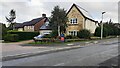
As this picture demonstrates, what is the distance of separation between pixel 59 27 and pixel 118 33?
38150 mm

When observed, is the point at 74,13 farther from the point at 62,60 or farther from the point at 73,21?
the point at 62,60

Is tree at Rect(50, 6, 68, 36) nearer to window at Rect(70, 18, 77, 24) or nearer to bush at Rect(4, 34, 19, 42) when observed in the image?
bush at Rect(4, 34, 19, 42)

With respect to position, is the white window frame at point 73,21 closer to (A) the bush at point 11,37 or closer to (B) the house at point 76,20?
(B) the house at point 76,20

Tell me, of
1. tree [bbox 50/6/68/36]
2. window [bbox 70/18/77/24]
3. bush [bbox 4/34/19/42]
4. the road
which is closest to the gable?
window [bbox 70/18/77/24]

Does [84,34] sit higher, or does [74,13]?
[74,13]

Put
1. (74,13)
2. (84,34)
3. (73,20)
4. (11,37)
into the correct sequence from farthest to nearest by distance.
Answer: (73,20) → (74,13) → (84,34) → (11,37)

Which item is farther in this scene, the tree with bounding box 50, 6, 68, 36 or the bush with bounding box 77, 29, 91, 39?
the bush with bounding box 77, 29, 91, 39

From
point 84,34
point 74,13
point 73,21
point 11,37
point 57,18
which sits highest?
point 74,13

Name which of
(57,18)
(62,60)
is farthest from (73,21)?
(62,60)

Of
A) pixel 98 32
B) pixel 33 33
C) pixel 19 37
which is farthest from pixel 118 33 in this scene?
pixel 19 37

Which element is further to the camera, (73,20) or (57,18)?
(73,20)

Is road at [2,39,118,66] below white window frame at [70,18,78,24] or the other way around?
below

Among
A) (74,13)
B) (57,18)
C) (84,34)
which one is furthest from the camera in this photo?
(74,13)

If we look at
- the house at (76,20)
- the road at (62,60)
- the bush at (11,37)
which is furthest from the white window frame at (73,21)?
the road at (62,60)
